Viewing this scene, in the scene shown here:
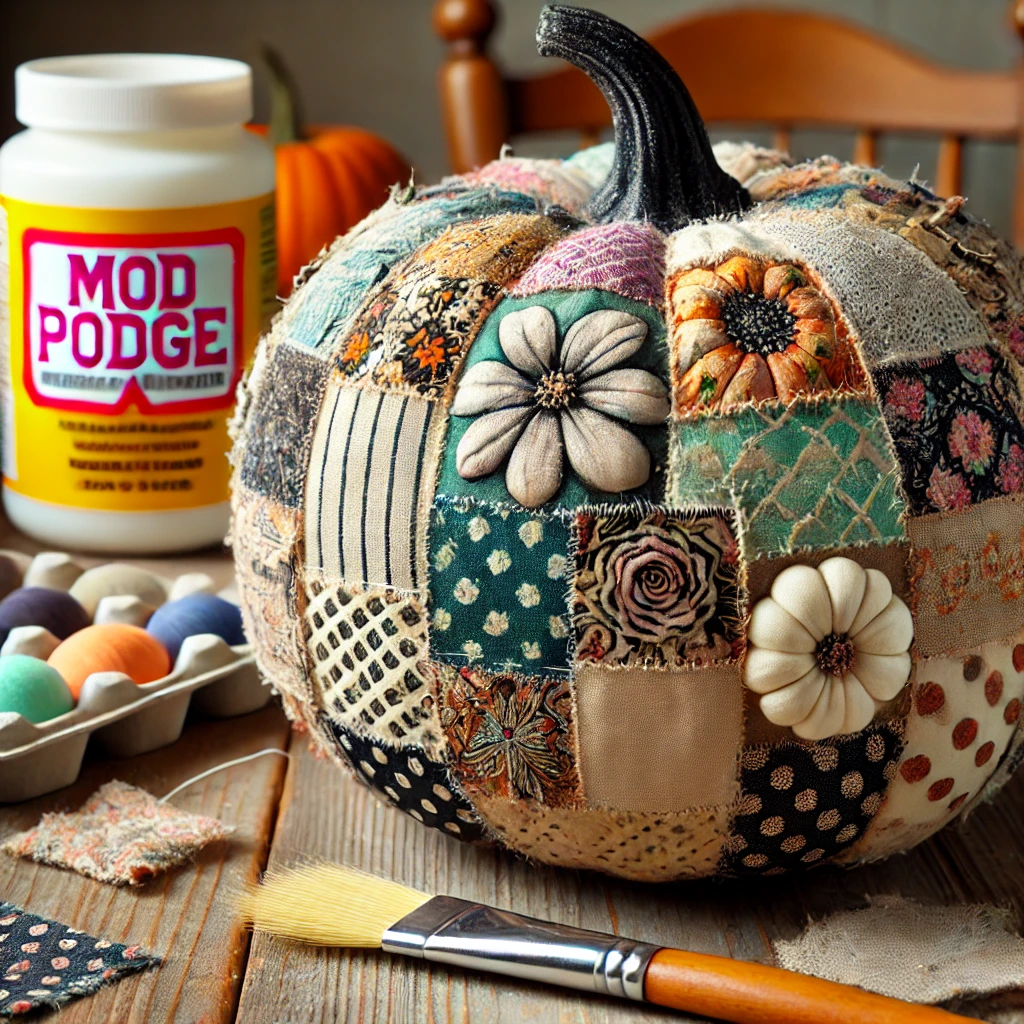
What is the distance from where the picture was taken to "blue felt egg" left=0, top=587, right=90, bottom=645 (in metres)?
0.76

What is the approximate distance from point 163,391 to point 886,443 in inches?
20.9

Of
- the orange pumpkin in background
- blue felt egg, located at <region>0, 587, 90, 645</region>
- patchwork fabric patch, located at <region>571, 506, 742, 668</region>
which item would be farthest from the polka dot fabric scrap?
the orange pumpkin in background

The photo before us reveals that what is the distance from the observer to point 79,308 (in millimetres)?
886

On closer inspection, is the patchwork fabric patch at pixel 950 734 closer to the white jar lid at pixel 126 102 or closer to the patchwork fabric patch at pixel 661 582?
the patchwork fabric patch at pixel 661 582

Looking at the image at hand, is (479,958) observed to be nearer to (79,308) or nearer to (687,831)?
(687,831)

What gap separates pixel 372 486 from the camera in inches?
21.1

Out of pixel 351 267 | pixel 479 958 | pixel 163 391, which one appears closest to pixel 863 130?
pixel 163 391

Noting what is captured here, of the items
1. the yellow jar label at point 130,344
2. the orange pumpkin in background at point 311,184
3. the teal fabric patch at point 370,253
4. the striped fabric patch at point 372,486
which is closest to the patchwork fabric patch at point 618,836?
the striped fabric patch at point 372,486

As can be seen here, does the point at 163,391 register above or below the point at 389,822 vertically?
above

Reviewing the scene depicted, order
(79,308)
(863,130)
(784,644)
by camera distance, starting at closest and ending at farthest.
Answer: (784,644), (79,308), (863,130)

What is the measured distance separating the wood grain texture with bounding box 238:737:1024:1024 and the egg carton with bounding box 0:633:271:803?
68 millimetres

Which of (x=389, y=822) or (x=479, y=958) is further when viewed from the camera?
(x=389, y=822)

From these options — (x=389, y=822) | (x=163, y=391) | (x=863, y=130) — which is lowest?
(x=389, y=822)

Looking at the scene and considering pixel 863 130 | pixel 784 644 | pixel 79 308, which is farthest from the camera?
pixel 863 130
